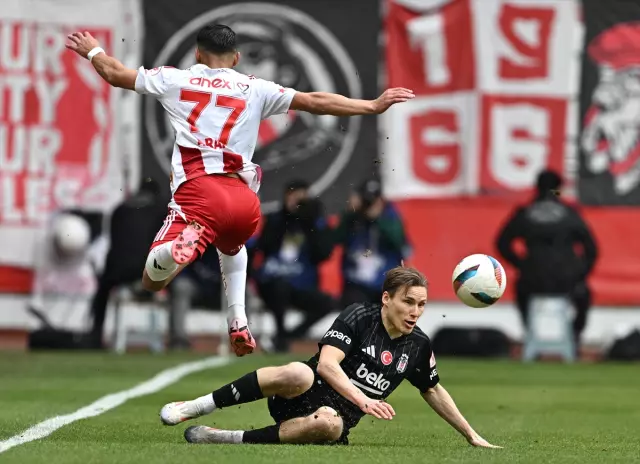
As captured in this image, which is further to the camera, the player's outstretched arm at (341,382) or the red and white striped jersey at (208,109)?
the red and white striped jersey at (208,109)

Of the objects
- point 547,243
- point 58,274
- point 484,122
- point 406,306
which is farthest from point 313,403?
point 484,122

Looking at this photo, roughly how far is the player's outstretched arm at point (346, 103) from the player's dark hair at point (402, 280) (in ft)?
3.86

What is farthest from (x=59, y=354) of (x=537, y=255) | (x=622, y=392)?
(x=622, y=392)

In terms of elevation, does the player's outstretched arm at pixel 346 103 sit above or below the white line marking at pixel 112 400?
above

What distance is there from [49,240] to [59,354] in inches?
83.0

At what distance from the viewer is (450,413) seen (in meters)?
8.55

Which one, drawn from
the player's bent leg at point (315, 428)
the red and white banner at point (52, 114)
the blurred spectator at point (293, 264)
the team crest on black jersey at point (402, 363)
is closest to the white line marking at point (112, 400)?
the blurred spectator at point (293, 264)

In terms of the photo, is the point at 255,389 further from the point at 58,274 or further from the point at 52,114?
the point at 52,114

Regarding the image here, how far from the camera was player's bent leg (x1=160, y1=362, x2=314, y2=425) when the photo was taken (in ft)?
26.9

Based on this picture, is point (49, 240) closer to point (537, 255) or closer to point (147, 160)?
point (147, 160)

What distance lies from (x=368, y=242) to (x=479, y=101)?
11.6ft

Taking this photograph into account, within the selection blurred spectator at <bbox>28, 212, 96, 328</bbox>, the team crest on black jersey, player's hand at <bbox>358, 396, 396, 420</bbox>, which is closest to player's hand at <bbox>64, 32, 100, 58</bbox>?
the team crest on black jersey

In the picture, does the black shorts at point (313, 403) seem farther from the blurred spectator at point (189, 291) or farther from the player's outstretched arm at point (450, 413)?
the blurred spectator at point (189, 291)

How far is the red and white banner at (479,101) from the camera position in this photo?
21.2m
